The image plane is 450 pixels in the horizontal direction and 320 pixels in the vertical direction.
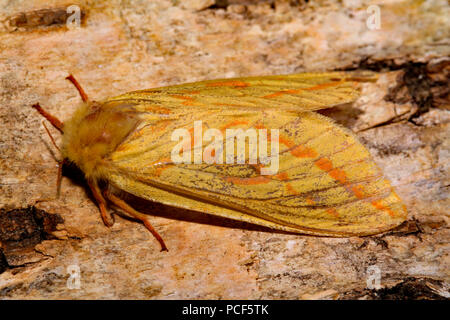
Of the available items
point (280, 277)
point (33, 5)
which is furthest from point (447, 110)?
point (33, 5)

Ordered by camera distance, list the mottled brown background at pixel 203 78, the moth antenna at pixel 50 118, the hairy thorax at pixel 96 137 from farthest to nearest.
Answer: the moth antenna at pixel 50 118
the hairy thorax at pixel 96 137
the mottled brown background at pixel 203 78

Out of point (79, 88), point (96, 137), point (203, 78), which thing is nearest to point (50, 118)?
point (79, 88)

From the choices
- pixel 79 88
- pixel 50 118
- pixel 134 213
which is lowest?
pixel 134 213

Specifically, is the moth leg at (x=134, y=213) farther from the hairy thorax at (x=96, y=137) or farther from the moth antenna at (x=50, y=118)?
the moth antenna at (x=50, y=118)

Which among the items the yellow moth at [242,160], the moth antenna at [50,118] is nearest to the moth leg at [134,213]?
the yellow moth at [242,160]

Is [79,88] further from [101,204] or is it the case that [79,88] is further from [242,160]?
[242,160]

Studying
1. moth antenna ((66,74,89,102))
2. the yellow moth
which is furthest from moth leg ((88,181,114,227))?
moth antenna ((66,74,89,102))

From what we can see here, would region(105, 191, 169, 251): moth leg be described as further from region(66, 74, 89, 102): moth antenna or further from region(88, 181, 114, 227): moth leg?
region(66, 74, 89, 102): moth antenna

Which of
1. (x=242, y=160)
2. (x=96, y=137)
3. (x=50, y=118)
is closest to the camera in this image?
(x=242, y=160)
